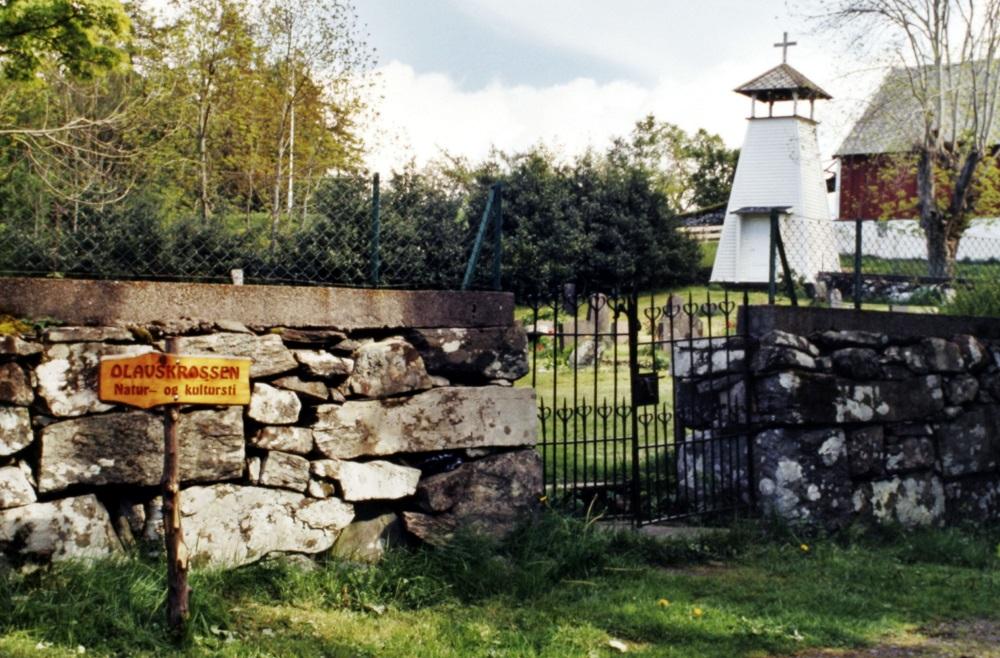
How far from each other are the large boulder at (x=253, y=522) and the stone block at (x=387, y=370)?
0.68 meters

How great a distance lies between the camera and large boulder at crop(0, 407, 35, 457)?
5.22 m

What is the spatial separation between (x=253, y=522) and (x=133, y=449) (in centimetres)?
76

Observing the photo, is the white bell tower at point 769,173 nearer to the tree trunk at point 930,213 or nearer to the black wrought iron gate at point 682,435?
the tree trunk at point 930,213

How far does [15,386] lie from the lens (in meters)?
5.27

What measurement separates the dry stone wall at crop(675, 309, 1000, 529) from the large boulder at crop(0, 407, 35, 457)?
495 centimetres

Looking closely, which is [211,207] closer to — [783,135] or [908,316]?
[908,316]

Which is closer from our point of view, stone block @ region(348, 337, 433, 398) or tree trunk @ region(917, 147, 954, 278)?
stone block @ region(348, 337, 433, 398)

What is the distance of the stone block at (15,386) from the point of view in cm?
525

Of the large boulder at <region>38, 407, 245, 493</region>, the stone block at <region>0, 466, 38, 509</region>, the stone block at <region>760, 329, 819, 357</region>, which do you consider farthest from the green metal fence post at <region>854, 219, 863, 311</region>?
the stone block at <region>0, 466, 38, 509</region>

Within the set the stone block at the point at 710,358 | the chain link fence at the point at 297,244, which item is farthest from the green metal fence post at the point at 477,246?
the stone block at the point at 710,358

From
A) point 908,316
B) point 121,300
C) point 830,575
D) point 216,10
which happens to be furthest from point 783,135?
point 121,300

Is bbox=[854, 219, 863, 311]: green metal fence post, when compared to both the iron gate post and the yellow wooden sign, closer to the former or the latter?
A: the iron gate post

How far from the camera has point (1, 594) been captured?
4.99 metres

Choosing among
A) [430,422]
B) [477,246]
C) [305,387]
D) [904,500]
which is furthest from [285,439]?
[904,500]
